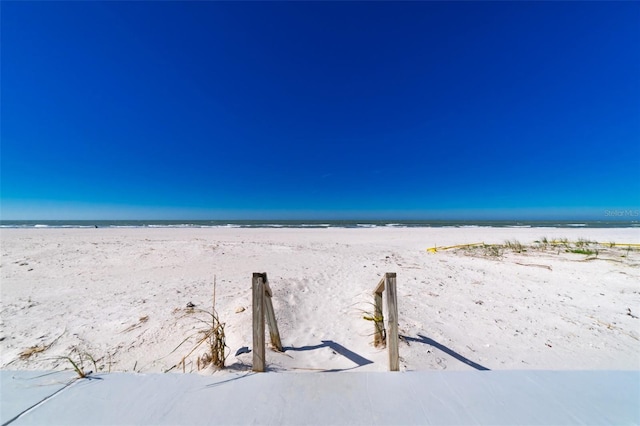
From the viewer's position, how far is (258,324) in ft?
8.76

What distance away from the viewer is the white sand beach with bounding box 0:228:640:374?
3.40m

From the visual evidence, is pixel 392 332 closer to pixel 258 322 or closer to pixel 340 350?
pixel 340 350

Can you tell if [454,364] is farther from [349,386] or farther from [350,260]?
[350,260]

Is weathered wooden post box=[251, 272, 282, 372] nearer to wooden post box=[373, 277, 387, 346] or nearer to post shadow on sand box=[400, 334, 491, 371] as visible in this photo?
wooden post box=[373, 277, 387, 346]

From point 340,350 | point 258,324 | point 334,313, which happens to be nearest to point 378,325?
point 340,350

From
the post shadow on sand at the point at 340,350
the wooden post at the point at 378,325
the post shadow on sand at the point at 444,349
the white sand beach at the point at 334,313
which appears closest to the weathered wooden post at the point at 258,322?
the white sand beach at the point at 334,313

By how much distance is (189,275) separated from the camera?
7363 mm

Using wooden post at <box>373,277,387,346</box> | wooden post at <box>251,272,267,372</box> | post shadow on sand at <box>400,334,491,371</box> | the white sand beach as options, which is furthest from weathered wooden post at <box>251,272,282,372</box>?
post shadow on sand at <box>400,334,491,371</box>

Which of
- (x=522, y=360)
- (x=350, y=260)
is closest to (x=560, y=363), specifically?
(x=522, y=360)

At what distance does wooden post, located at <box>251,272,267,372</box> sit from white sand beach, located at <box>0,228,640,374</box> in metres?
0.45

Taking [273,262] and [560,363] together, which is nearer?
[560,363]

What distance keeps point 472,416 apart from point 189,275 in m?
7.46

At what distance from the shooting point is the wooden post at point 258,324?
2.64 meters

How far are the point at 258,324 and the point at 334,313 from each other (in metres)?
2.53
